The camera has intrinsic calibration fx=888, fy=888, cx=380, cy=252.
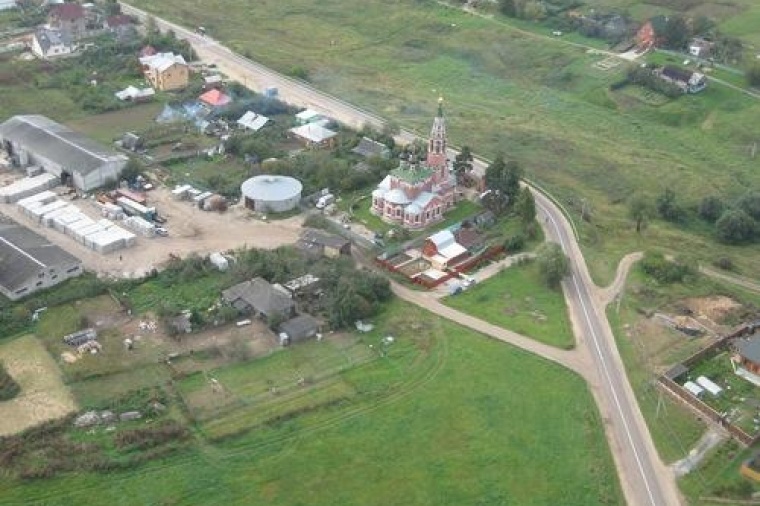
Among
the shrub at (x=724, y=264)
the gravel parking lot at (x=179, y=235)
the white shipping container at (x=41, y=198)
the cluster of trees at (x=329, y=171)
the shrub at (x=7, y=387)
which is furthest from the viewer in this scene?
the cluster of trees at (x=329, y=171)

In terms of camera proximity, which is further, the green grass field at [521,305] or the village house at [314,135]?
the village house at [314,135]

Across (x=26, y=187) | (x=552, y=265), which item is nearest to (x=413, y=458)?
(x=552, y=265)

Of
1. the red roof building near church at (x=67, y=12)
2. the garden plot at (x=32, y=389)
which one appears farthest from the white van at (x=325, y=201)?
the red roof building near church at (x=67, y=12)

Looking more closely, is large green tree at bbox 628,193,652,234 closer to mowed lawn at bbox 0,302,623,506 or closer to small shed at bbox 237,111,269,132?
mowed lawn at bbox 0,302,623,506

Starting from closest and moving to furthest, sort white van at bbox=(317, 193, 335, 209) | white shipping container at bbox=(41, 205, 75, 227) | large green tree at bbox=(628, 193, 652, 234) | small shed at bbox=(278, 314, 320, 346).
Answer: small shed at bbox=(278, 314, 320, 346), white shipping container at bbox=(41, 205, 75, 227), large green tree at bbox=(628, 193, 652, 234), white van at bbox=(317, 193, 335, 209)

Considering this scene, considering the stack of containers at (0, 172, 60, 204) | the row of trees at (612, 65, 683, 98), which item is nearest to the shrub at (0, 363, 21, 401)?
the stack of containers at (0, 172, 60, 204)

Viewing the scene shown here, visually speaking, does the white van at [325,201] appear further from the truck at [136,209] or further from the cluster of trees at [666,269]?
the cluster of trees at [666,269]

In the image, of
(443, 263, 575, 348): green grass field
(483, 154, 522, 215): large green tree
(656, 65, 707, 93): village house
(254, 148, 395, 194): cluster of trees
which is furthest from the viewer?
(656, 65, 707, 93): village house
